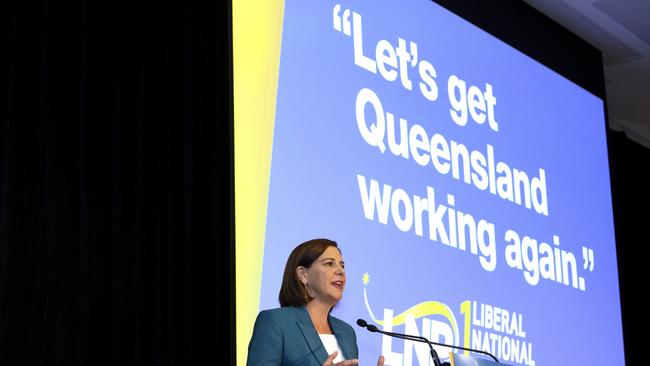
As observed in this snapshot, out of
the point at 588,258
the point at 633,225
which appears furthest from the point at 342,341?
the point at 633,225

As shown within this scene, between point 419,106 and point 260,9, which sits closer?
point 260,9

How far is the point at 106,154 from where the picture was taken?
2930mm

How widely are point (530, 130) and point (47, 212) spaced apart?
8.75ft

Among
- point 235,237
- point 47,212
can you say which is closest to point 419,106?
point 235,237

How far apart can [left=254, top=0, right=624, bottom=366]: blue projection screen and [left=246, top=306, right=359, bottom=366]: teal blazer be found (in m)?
0.24

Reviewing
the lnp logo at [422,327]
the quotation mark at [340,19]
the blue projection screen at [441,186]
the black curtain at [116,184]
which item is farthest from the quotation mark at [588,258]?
the black curtain at [116,184]

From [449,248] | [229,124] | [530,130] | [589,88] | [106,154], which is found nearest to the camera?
[106,154]

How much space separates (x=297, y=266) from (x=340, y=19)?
1127 mm

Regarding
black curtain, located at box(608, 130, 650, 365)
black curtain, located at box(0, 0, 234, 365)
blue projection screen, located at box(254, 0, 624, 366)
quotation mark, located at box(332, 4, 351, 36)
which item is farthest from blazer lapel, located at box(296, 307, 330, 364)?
black curtain, located at box(608, 130, 650, 365)

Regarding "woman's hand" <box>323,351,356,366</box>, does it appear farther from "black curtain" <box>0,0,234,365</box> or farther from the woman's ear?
"black curtain" <box>0,0,234,365</box>

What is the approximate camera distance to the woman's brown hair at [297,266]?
9.66 feet

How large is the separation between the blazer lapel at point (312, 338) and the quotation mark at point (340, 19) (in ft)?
4.23

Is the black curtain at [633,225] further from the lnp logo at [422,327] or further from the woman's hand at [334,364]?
the woman's hand at [334,364]

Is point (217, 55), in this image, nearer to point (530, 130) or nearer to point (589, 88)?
point (530, 130)
